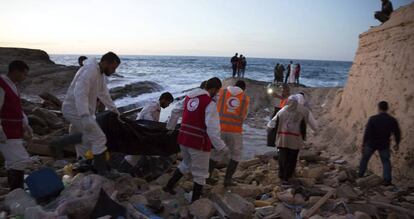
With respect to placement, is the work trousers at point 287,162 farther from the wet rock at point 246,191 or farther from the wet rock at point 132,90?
the wet rock at point 132,90

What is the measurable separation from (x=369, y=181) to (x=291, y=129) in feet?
5.33

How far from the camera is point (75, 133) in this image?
5352 mm

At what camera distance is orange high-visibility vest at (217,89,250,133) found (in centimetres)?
566

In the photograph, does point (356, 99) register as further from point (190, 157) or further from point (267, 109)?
point (267, 109)

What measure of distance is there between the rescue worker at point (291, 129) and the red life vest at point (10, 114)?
400 centimetres

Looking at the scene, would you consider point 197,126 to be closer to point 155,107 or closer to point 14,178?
point 155,107

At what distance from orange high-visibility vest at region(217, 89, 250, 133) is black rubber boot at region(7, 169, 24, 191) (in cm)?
292

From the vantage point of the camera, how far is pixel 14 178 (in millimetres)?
4605

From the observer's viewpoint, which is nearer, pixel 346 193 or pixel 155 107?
pixel 346 193

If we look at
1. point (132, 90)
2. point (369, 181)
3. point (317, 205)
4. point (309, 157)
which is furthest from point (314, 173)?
point (132, 90)

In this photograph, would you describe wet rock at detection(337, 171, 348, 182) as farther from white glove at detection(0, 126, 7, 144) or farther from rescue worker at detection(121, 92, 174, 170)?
white glove at detection(0, 126, 7, 144)

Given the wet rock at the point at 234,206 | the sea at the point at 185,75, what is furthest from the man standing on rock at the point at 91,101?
the sea at the point at 185,75

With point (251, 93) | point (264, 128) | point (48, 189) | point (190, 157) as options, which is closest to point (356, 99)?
point (264, 128)

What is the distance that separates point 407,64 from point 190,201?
16.8 feet
